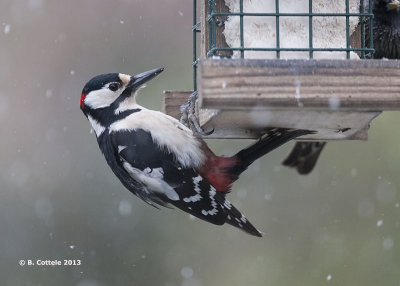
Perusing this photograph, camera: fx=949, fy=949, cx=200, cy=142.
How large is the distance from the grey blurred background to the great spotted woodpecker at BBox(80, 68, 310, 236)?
2.08 meters

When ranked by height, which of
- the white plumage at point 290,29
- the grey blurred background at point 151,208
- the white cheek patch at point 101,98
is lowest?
the grey blurred background at point 151,208

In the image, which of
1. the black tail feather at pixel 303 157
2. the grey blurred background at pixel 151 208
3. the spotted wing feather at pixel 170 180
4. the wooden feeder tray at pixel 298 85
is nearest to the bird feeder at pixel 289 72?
the wooden feeder tray at pixel 298 85

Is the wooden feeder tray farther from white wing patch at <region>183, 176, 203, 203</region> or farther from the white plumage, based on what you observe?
white wing patch at <region>183, 176, 203, 203</region>

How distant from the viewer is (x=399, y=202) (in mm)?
6555

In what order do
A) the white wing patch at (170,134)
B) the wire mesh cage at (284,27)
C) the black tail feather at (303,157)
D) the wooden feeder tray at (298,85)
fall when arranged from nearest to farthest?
the wooden feeder tray at (298,85), the wire mesh cage at (284,27), the white wing patch at (170,134), the black tail feather at (303,157)

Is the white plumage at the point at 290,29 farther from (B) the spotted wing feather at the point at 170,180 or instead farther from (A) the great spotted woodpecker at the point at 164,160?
(B) the spotted wing feather at the point at 170,180

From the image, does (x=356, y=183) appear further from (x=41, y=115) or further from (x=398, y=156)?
(x=41, y=115)

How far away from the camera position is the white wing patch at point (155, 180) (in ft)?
14.7

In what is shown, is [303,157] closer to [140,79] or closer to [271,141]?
[271,141]

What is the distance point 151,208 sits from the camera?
6.78 meters

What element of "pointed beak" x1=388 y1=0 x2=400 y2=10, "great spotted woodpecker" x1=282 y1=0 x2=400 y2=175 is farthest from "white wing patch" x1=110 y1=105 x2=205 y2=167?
"pointed beak" x1=388 y1=0 x2=400 y2=10

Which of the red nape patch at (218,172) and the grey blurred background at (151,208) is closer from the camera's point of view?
the red nape patch at (218,172)

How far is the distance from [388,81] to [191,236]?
3334 millimetres

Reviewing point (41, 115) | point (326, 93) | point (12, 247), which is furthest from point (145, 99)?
point (326, 93)
